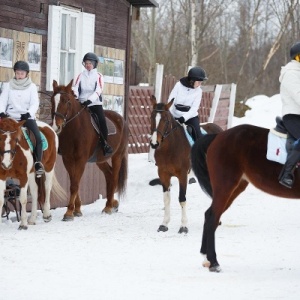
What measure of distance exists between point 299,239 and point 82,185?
19.8ft

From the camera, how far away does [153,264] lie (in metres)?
10.1

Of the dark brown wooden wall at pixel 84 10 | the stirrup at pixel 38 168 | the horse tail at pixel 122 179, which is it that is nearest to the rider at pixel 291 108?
the stirrup at pixel 38 168

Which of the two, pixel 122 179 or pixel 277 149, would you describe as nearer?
pixel 277 149

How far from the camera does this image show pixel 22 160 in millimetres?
12992

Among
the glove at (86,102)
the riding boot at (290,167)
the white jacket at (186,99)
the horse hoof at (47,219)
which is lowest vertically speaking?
the horse hoof at (47,219)

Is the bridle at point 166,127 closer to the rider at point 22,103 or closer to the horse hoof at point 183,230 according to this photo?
the horse hoof at point 183,230

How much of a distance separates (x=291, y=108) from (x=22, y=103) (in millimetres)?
5042

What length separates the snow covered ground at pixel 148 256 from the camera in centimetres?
848

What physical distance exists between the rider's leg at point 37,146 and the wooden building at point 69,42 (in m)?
1.82

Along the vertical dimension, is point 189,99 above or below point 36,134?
above

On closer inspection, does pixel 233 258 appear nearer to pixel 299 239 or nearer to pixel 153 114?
pixel 299 239

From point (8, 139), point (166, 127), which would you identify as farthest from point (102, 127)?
point (8, 139)

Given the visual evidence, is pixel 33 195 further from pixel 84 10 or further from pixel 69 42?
pixel 84 10

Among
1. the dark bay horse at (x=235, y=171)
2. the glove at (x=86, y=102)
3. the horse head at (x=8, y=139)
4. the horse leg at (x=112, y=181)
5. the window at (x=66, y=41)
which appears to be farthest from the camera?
the window at (x=66, y=41)
